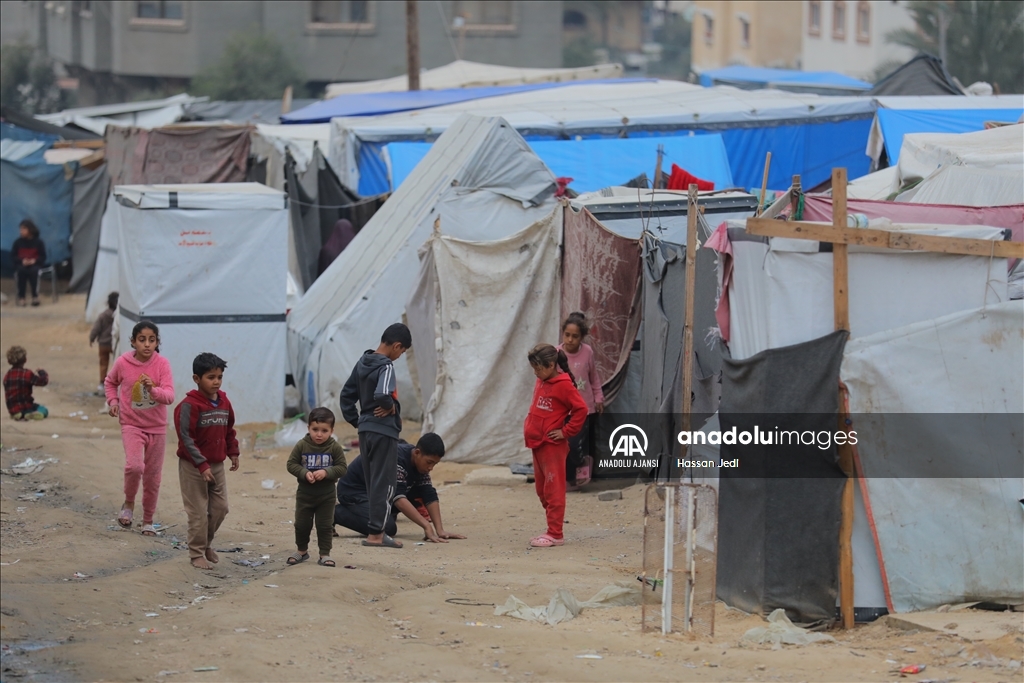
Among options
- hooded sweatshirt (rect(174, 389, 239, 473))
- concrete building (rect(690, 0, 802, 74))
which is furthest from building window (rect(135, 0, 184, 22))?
hooded sweatshirt (rect(174, 389, 239, 473))

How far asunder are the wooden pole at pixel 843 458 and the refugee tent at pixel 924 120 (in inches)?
366

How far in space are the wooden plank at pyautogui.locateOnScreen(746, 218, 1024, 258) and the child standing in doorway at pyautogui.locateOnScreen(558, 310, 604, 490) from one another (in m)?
3.00

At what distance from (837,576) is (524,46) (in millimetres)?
40317

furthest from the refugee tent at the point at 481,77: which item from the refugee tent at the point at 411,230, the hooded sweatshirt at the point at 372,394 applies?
the hooded sweatshirt at the point at 372,394

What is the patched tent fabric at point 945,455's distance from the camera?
5770 millimetres

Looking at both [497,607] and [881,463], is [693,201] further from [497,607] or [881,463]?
[497,607]

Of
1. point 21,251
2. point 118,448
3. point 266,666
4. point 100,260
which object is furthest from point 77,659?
point 21,251

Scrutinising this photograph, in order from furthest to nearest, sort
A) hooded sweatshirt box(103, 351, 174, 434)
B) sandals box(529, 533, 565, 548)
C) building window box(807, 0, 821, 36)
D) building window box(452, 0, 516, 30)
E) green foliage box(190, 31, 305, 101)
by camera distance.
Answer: building window box(807, 0, 821, 36) → building window box(452, 0, 516, 30) → green foliage box(190, 31, 305, 101) → hooded sweatshirt box(103, 351, 174, 434) → sandals box(529, 533, 565, 548)

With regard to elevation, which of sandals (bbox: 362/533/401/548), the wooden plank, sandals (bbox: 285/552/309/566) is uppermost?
the wooden plank

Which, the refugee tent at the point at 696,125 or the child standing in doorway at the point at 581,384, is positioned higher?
the refugee tent at the point at 696,125

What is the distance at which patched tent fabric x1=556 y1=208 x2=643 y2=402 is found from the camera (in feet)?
30.7

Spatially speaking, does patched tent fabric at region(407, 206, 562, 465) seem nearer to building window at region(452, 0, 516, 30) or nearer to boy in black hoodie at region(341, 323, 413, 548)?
boy in black hoodie at region(341, 323, 413, 548)

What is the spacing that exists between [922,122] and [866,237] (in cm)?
1040

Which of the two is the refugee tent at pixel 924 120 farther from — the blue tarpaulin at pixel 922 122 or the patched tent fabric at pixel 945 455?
the patched tent fabric at pixel 945 455
